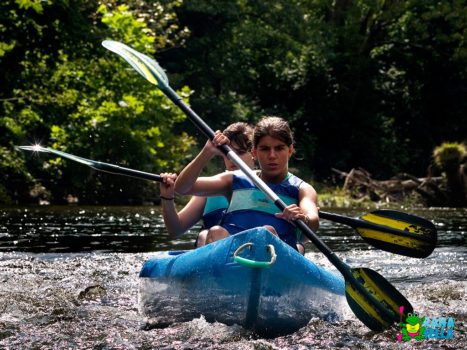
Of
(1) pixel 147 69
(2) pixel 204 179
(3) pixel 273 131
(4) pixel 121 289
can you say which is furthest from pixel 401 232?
(1) pixel 147 69

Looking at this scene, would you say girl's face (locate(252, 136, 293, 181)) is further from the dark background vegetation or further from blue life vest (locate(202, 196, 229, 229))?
the dark background vegetation

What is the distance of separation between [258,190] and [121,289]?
1.62 m

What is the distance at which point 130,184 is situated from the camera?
1563 centimetres

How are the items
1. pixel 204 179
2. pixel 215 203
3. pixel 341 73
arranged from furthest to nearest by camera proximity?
pixel 341 73 → pixel 215 203 → pixel 204 179

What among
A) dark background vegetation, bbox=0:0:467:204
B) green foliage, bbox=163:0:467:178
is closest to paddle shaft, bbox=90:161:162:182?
dark background vegetation, bbox=0:0:467:204

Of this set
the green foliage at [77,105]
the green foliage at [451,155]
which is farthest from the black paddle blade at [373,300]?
the green foliage at [451,155]

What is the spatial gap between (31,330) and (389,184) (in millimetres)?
13397

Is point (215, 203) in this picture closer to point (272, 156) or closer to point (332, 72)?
point (272, 156)

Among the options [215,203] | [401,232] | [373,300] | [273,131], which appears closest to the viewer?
[373,300]

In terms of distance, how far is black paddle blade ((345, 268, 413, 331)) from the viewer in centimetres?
463

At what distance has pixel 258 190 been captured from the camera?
4926 mm

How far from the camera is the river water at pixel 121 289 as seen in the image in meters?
4.27

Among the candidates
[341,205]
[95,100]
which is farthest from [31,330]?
[341,205]

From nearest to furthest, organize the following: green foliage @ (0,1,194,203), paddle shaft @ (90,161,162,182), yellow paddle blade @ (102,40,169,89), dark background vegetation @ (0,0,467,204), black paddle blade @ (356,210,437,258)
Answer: paddle shaft @ (90,161,162,182) → black paddle blade @ (356,210,437,258) → yellow paddle blade @ (102,40,169,89) → green foliage @ (0,1,194,203) → dark background vegetation @ (0,0,467,204)
